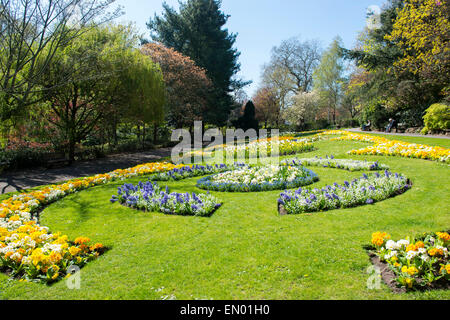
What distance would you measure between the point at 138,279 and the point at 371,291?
229 centimetres

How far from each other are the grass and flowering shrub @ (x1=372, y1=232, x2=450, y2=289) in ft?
0.49

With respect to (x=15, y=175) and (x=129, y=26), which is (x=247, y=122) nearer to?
(x=129, y=26)

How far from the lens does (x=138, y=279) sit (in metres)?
2.86

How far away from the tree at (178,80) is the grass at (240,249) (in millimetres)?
17718

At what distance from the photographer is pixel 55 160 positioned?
12359 mm

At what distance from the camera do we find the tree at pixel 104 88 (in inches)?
476

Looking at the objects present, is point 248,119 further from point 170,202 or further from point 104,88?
point 170,202

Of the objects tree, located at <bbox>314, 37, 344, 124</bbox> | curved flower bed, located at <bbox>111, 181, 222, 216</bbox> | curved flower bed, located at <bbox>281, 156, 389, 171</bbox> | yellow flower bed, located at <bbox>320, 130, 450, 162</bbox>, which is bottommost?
curved flower bed, located at <bbox>111, 181, 222, 216</bbox>

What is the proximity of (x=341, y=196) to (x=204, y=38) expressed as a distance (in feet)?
88.2

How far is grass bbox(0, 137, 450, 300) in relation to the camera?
8.57ft

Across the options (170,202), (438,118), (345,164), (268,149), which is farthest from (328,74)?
(170,202)

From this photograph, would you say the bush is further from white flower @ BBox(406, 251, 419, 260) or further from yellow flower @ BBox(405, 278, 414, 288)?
yellow flower @ BBox(405, 278, 414, 288)

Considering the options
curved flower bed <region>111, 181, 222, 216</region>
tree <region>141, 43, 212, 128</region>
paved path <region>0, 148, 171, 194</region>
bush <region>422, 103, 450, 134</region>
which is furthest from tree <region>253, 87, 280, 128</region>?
curved flower bed <region>111, 181, 222, 216</region>

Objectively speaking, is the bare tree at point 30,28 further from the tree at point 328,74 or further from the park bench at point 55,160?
the tree at point 328,74
